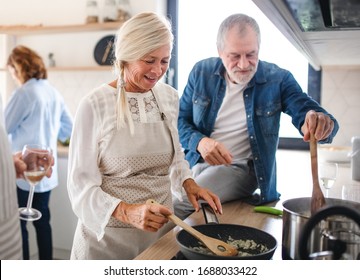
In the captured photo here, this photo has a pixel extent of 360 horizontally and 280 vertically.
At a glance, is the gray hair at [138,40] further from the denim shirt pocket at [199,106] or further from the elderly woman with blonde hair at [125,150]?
the denim shirt pocket at [199,106]

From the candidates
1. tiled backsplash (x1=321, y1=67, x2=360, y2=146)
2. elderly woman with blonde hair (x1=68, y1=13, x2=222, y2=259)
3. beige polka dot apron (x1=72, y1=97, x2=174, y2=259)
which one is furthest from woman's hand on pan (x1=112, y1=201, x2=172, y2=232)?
tiled backsplash (x1=321, y1=67, x2=360, y2=146)

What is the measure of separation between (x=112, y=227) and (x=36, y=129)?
3.94 feet

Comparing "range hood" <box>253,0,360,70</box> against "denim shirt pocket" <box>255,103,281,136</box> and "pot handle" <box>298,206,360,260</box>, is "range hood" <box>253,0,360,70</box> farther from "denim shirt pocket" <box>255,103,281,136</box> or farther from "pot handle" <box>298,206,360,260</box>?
"pot handle" <box>298,206,360,260</box>


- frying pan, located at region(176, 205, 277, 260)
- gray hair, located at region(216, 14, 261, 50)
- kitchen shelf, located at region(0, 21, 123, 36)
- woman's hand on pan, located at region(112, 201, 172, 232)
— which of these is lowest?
frying pan, located at region(176, 205, 277, 260)

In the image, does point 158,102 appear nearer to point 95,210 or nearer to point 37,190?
point 95,210

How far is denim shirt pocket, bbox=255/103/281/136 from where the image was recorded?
122 centimetres

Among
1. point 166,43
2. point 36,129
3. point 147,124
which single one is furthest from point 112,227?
point 36,129

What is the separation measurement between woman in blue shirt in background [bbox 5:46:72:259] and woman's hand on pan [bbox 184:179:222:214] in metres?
1.20

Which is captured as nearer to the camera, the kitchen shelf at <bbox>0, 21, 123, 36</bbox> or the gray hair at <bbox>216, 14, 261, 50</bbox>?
the gray hair at <bbox>216, 14, 261, 50</bbox>

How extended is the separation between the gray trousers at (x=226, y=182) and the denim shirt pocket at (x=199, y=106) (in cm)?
15

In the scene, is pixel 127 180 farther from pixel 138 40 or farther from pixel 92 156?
pixel 138 40

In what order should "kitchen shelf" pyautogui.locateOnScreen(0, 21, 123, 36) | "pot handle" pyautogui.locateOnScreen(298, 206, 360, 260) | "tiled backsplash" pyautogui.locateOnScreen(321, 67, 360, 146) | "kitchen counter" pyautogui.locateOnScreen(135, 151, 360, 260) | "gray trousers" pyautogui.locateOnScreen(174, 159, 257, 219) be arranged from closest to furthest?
"pot handle" pyautogui.locateOnScreen(298, 206, 360, 260)
"kitchen counter" pyautogui.locateOnScreen(135, 151, 360, 260)
"gray trousers" pyautogui.locateOnScreen(174, 159, 257, 219)
"tiled backsplash" pyautogui.locateOnScreen(321, 67, 360, 146)
"kitchen shelf" pyautogui.locateOnScreen(0, 21, 123, 36)

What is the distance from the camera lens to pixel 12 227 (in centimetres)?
74

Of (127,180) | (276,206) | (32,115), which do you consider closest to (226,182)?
(276,206)
